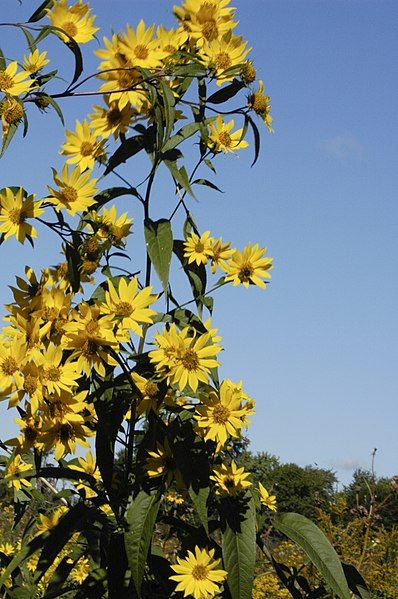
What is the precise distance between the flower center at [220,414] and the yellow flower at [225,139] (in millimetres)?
750

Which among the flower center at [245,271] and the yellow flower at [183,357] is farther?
the flower center at [245,271]

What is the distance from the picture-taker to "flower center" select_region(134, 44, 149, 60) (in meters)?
1.94

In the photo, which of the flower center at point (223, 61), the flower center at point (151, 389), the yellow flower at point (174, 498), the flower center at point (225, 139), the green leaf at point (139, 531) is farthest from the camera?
the yellow flower at point (174, 498)

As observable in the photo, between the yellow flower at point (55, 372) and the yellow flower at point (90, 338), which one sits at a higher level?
the yellow flower at point (90, 338)

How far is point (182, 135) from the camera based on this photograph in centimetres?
203

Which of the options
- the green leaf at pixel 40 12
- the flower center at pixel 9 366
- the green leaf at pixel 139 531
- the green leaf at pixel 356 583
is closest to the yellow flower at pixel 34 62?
the green leaf at pixel 40 12

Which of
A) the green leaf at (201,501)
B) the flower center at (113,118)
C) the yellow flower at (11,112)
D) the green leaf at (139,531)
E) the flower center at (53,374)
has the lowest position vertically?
the green leaf at (139,531)

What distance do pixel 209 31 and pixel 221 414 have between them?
98cm

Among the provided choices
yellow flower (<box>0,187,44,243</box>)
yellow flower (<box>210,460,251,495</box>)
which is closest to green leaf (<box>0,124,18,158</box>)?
yellow flower (<box>0,187,44,243</box>)

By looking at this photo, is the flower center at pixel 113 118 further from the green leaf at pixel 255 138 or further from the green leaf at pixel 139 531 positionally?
the green leaf at pixel 139 531

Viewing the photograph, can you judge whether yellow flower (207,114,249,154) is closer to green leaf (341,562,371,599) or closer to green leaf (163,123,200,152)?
green leaf (163,123,200,152)

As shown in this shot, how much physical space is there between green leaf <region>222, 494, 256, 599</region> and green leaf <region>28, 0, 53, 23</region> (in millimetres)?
1352

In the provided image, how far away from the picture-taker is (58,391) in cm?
183

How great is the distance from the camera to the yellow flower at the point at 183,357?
6.09 ft
